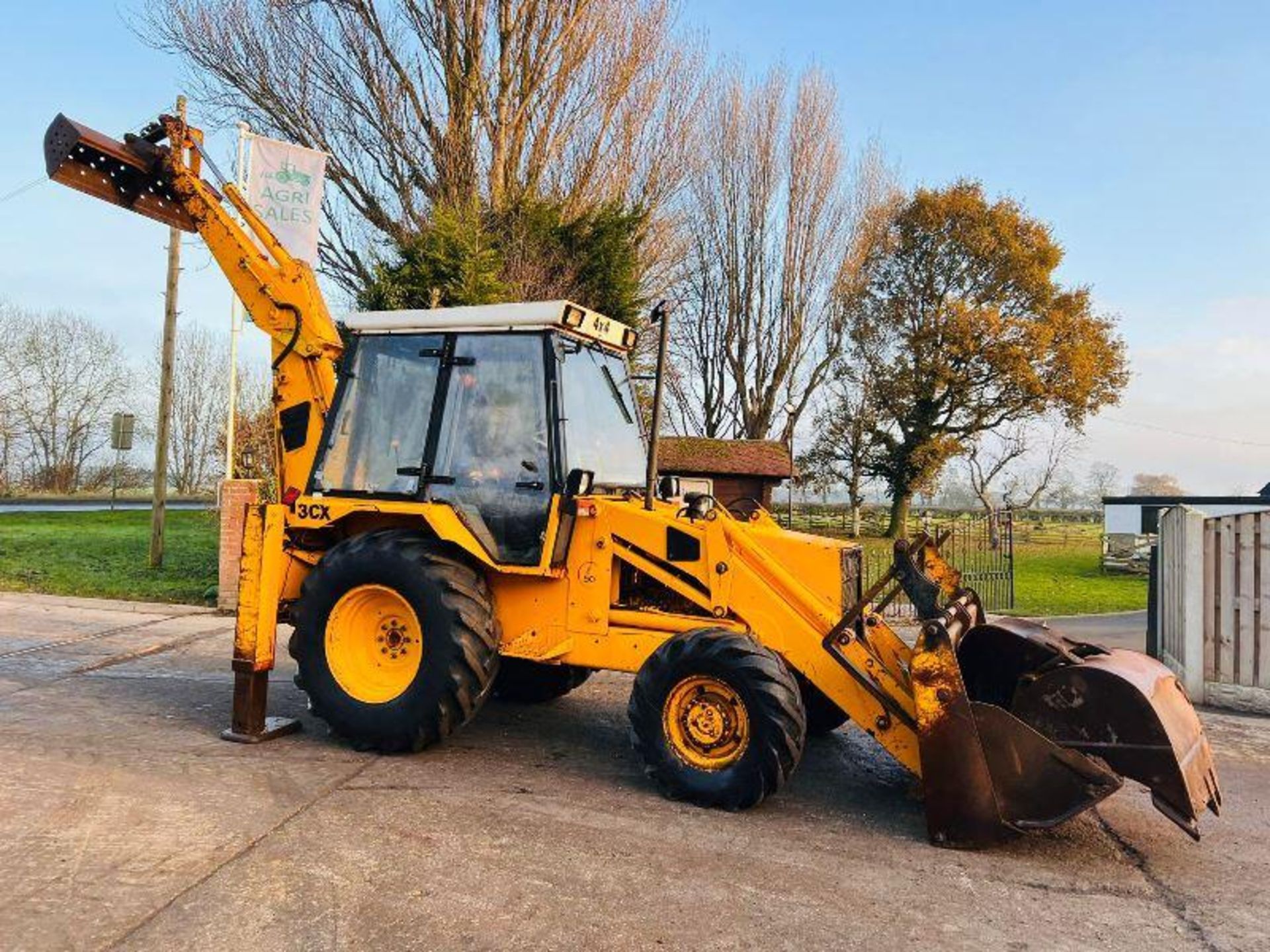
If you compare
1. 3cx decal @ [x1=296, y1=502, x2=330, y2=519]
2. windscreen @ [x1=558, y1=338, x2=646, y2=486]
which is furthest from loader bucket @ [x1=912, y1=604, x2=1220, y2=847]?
3cx decal @ [x1=296, y1=502, x2=330, y2=519]

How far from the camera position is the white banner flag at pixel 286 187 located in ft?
36.5

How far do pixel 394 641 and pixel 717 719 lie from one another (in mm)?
2062

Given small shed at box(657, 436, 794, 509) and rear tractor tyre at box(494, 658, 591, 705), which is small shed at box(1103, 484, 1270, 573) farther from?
rear tractor tyre at box(494, 658, 591, 705)

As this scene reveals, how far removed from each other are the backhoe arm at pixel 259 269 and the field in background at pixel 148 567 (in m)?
5.62

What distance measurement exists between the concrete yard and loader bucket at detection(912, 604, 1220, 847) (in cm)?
24

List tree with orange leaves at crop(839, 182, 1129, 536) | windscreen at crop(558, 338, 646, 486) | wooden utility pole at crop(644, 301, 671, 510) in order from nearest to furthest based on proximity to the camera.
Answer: wooden utility pole at crop(644, 301, 671, 510)
windscreen at crop(558, 338, 646, 486)
tree with orange leaves at crop(839, 182, 1129, 536)

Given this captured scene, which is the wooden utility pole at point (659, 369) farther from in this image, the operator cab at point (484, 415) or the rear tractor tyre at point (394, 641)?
the rear tractor tyre at point (394, 641)

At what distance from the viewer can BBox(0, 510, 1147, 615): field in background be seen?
12.0 m

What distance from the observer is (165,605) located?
36.4 ft

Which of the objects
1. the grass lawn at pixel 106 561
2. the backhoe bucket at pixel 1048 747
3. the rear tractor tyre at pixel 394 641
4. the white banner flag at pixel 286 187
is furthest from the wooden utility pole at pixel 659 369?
the grass lawn at pixel 106 561

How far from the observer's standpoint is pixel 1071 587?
18.3 meters

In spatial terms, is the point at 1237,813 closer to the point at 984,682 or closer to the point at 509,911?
the point at 984,682

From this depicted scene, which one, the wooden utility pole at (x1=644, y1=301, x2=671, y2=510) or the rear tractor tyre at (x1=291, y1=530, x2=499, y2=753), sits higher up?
the wooden utility pole at (x1=644, y1=301, x2=671, y2=510)

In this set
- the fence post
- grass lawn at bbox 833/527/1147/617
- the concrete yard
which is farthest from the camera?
grass lawn at bbox 833/527/1147/617
